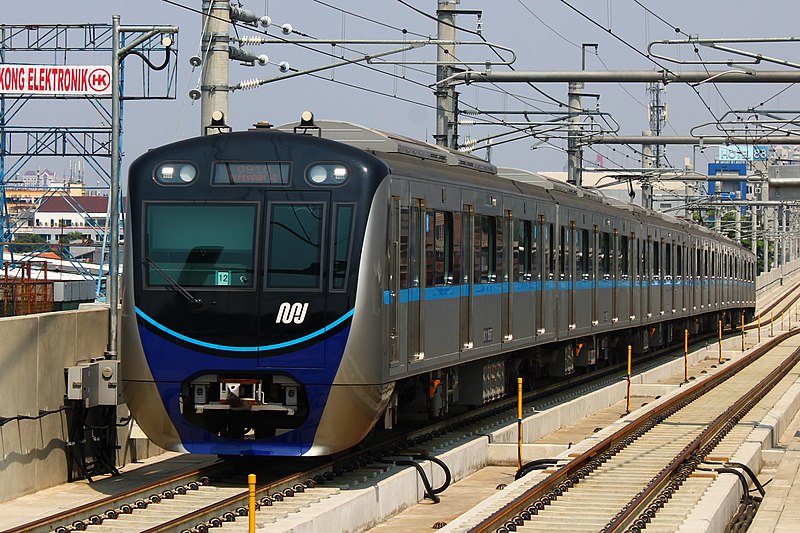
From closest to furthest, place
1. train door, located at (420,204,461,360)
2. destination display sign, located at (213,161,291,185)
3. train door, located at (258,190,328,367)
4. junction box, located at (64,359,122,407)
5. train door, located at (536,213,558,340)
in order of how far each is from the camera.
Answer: train door, located at (258,190,328,367), destination display sign, located at (213,161,291,185), junction box, located at (64,359,122,407), train door, located at (420,204,461,360), train door, located at (536,213,558,340)

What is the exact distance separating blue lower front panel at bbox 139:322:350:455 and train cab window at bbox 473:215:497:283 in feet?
14.6

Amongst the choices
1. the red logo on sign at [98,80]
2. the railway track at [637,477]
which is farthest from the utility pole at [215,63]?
the red logo on sign at [98,80]

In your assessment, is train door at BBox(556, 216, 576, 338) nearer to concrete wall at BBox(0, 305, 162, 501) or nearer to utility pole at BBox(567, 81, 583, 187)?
utility pole at BBox(567, 81, 583, 187)

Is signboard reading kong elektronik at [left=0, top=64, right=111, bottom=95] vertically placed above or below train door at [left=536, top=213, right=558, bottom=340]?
above

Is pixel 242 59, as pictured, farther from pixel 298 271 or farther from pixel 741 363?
pixel 741 363

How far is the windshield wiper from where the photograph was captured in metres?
12.5

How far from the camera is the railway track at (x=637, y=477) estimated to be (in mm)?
11891

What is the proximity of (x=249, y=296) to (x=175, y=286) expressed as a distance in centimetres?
69

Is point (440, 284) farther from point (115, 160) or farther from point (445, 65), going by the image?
point (445, 65)

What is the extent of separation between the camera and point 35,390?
41.8 ft

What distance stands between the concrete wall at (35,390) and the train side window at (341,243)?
9.11ft

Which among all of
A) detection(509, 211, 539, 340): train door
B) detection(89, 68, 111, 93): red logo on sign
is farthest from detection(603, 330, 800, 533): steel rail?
detection(89, 68, 111, 93): red logo on sign

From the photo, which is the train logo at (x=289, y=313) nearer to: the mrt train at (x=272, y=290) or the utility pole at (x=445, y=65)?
the mrt train at (x=272, y=290)

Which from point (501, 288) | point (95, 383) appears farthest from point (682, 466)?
point (95, 383)
